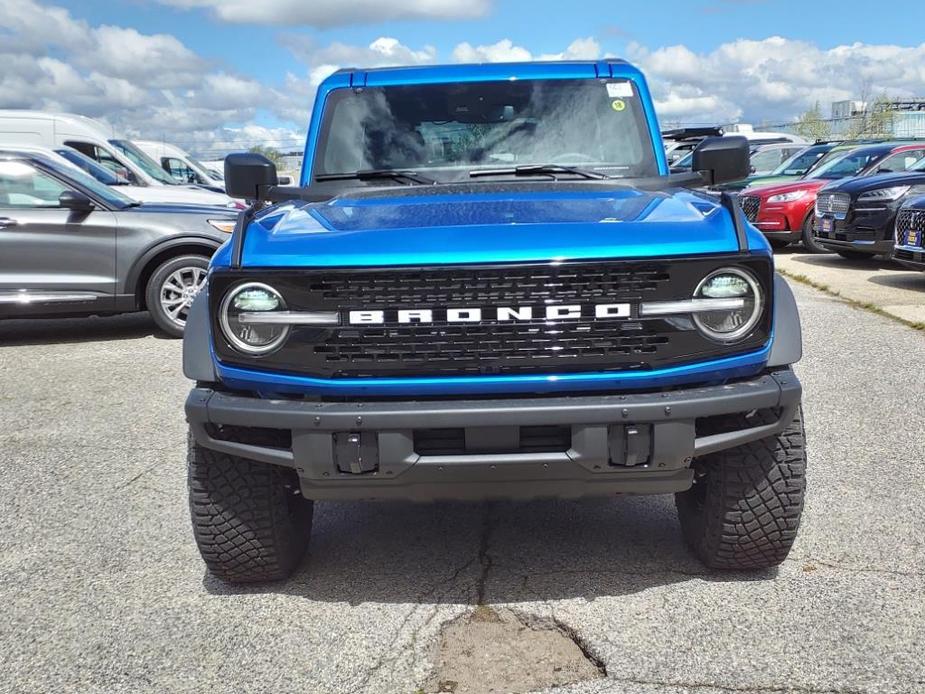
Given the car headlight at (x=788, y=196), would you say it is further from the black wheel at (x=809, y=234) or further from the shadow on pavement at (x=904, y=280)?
the shadow on pavement at (x=904, y=280)

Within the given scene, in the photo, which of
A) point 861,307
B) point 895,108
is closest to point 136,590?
point 861,307

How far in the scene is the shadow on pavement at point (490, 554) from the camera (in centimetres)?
345

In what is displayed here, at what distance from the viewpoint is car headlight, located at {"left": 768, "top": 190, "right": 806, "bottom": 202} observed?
47.0ft

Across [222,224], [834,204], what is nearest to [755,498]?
[222,224]

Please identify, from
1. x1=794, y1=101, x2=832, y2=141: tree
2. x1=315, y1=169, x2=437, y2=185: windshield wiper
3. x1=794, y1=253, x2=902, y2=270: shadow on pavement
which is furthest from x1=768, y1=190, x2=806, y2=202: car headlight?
x1=794, y1=101, x2=832, y2=141: tree

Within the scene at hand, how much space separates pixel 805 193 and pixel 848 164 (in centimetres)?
112

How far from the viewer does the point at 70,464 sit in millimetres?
5031

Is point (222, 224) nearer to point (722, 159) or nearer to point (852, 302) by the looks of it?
point (722, 159)

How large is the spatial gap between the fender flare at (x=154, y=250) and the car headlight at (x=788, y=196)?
9094mm

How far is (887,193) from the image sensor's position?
459 inches

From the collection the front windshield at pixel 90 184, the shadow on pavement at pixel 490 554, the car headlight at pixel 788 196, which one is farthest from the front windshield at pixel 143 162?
the shadow on pavement at pixel 490 554

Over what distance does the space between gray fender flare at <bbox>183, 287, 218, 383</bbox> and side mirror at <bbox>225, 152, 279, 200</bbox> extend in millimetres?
1294

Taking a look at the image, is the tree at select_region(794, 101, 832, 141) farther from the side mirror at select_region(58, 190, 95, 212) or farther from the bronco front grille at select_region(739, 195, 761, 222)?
the side mirror at select_region(58, 190, 95, 212)

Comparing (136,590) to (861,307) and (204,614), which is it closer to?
(204,614)
